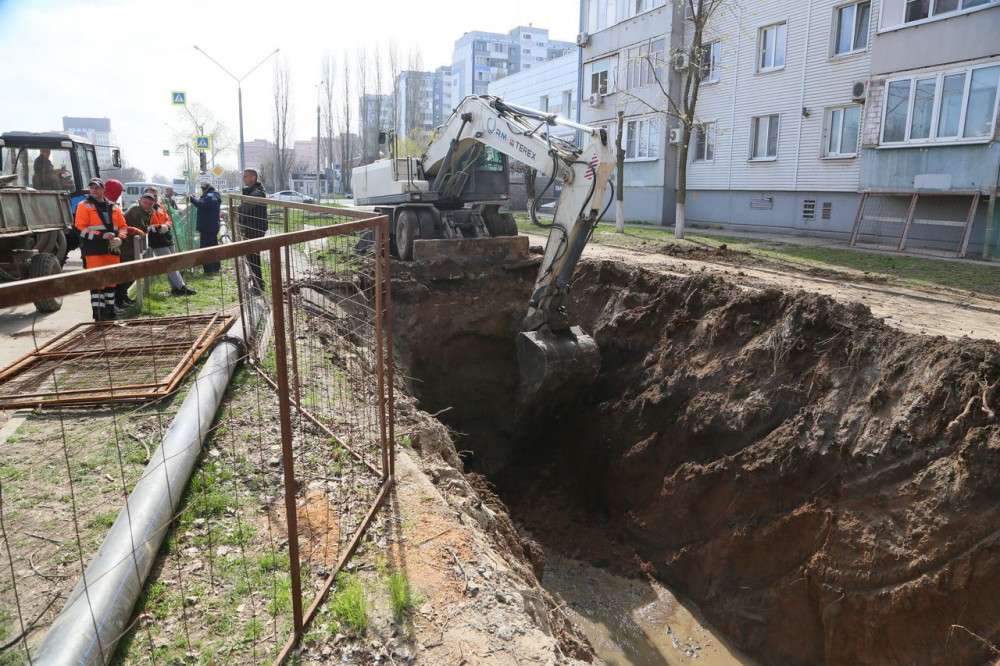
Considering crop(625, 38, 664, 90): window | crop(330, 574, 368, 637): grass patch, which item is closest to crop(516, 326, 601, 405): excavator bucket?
crop(330, 574, 368, 637): grass patch

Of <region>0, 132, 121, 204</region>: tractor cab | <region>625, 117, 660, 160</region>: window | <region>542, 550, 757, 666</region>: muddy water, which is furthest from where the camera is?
<region>625, 117, 660, 160</region>: window

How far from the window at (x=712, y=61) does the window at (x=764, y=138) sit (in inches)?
96.0

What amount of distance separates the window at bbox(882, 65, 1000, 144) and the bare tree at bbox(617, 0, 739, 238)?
4.67 meters

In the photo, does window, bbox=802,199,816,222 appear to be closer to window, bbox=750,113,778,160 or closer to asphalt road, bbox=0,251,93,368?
window, bbox=750,113,778,160

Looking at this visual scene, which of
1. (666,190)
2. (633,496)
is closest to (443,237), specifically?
(633,496)

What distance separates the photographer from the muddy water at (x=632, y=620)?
6.14 metres

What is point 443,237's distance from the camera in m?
11.7

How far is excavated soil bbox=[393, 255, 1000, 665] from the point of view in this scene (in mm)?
5273

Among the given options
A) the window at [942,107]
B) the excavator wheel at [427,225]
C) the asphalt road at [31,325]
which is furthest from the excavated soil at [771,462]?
the window at [942,107]

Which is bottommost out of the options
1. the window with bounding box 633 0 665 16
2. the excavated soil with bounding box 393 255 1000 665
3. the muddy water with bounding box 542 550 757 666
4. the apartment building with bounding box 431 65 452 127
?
the muddy water with bounding box 542 550 757 666

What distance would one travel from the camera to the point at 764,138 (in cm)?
2053

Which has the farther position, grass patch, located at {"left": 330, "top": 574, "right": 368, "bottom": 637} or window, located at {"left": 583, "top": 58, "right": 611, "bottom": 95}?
window, located at {"left": 583, "top": 58, "right": 611, "bottom": 95}

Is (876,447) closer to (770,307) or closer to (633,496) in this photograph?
(770,307)

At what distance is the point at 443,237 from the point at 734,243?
8.04 meters
